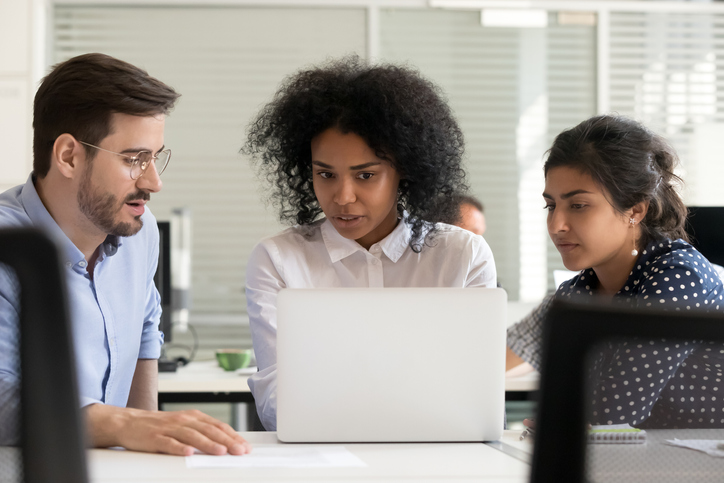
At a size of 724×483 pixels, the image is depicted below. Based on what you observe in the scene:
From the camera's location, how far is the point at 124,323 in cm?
162

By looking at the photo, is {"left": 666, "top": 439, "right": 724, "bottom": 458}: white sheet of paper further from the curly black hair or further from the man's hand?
the curly black hair

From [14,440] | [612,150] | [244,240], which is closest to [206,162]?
[244,240]

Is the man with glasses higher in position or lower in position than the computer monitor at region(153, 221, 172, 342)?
higher

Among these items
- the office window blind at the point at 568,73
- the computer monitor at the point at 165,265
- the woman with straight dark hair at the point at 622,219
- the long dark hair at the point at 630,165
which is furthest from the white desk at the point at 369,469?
the office window blind at the point at 568,73

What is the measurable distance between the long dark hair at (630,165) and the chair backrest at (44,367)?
1489 millimetres

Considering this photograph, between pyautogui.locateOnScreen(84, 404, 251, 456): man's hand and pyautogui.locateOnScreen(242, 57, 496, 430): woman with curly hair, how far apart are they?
1.66 feet

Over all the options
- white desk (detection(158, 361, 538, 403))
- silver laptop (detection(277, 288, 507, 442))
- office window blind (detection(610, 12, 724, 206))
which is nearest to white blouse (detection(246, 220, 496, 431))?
silver laptop (detection(277, 288, 507, 442))

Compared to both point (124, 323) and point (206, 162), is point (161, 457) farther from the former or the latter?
point (206, 162)

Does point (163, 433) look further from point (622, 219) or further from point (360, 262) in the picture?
point (622, 219)

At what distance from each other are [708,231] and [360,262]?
1.01 m

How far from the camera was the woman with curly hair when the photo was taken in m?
1.70

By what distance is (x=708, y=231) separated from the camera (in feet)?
6.57

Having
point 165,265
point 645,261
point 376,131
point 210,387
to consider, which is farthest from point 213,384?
point 645,261

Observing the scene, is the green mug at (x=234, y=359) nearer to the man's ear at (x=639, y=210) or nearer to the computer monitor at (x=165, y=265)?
the computer monitor at (x=165, y=265)
